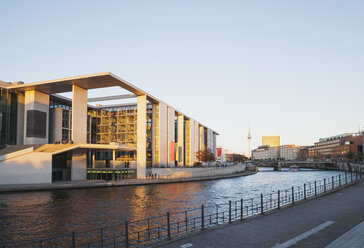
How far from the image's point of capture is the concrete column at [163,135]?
264 feet

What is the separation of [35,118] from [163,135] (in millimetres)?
33679

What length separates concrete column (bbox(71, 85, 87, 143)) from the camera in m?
61.0

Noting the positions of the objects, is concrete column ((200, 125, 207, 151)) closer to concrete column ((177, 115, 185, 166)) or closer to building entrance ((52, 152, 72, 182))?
concrete column ((177, 115, 185, 166))

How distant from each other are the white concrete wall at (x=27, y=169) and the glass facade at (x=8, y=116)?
14503 millimetres

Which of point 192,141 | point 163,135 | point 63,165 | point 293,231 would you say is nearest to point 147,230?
point 293,231

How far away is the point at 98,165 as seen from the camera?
3398 inches

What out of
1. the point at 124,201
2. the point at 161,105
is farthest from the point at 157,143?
the point at 124,201

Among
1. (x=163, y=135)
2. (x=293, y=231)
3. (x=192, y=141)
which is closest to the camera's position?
(x=293, y=231)

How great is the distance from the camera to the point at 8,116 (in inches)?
2431

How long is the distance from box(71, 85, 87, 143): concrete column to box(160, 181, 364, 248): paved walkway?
50.1m

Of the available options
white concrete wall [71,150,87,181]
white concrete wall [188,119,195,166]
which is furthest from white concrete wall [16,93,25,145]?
white concrete wall [188,119,195,166]

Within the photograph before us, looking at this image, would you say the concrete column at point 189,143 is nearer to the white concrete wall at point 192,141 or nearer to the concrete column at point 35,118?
the white concrete wall at point 192,141

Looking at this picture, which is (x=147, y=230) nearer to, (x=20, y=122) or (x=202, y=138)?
(x=20, y=122)

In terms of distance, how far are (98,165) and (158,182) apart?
31395mm
